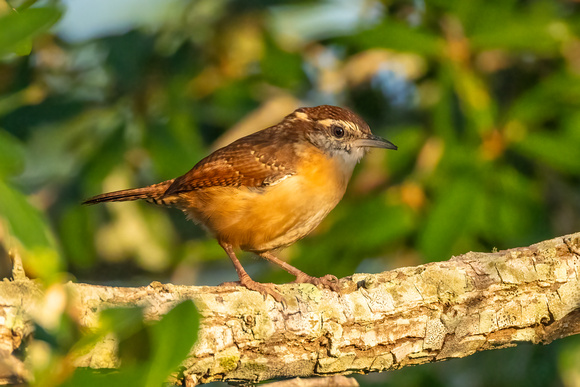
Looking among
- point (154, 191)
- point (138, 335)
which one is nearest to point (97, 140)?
point (154, 191)

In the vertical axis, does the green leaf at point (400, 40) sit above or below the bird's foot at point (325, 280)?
above

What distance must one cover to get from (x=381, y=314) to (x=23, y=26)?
1.68 m

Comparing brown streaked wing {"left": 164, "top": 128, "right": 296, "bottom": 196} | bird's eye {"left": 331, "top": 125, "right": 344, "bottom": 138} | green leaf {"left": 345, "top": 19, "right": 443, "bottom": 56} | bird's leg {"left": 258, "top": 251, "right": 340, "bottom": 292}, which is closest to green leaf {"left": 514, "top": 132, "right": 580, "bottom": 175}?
green leaf {"left": 345, "top": 19, "right": 443, "bottom": 56}

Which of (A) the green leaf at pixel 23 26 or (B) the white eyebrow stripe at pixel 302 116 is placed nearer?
(A) the green leaf at pixel 23 26

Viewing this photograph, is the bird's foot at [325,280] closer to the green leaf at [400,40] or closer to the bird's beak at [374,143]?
the bird's beak at [374,143]

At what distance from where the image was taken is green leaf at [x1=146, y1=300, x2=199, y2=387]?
148 centimetres

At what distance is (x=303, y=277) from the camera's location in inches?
149

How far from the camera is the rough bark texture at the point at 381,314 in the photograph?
2.54 m

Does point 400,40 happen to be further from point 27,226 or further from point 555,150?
point 27,226

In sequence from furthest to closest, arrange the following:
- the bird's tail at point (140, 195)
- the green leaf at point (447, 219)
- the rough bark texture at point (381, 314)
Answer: the bird's tail at point (140, 195), the green leaf at point (447, 219), the rough bark texture at point (381, 314)

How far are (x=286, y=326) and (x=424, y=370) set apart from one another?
83.7 inches

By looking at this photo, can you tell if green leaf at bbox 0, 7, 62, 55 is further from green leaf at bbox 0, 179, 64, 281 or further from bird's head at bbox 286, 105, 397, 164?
bird's head at bbox 286, 105, 397, 164

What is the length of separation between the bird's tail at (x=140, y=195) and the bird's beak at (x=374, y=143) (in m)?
1.12

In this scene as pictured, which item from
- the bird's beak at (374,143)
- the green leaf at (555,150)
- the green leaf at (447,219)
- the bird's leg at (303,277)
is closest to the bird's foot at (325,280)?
the bird's leg at (303,277)
